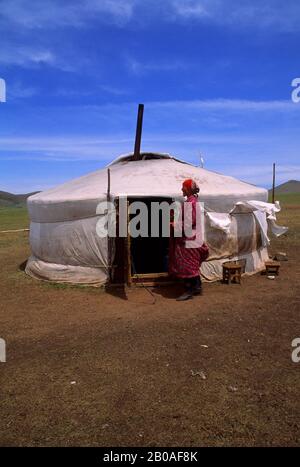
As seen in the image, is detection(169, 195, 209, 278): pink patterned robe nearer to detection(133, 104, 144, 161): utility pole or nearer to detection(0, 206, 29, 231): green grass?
detection(133, 104, 144, 161): utility pole

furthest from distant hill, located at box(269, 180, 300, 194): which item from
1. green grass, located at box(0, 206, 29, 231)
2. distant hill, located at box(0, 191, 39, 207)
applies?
green grass, located at box(0, 206, 29, 231)

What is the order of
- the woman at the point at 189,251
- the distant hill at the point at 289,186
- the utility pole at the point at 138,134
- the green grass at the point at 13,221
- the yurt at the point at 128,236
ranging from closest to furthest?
the woman at the point at 189,251 < the yurt at the point at 128,236 < the utility pole at the point at 138,134 < the green grass at the point at 13,221 < the distant hill at the point at 289,186

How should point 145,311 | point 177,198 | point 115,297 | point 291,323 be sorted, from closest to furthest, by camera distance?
point 291,323
point 145,311
point 115,297
point 177,198

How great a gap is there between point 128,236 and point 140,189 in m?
0.84

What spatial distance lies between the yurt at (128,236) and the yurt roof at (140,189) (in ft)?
0.06

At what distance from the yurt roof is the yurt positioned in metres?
0.02

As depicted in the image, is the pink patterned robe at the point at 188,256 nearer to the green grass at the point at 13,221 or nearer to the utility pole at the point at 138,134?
the utility pole at the point at 138,134

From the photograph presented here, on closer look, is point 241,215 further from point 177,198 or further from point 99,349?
point 99,349

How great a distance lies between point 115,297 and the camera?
262 inches

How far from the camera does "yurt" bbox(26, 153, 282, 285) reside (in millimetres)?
7301

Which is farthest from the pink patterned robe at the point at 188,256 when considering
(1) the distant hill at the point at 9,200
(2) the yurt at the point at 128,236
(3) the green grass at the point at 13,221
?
(1) the distant hill at the point at 9,200

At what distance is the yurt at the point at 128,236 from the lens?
24.0 ft
